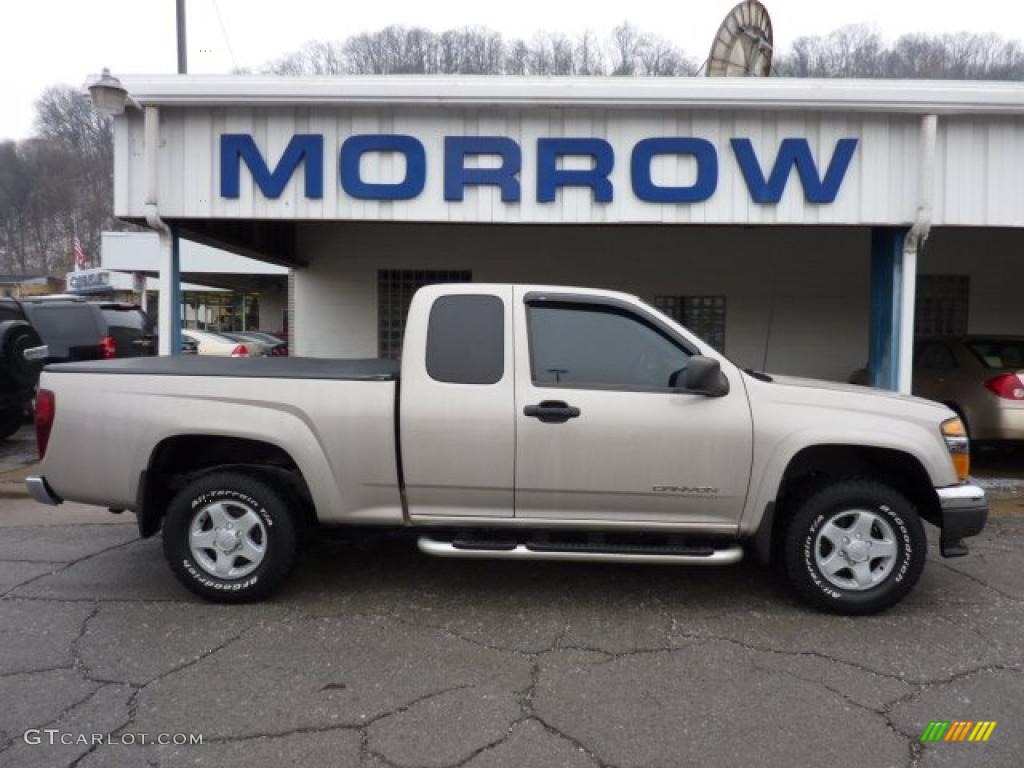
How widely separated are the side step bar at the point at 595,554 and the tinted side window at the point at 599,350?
2.98 feet

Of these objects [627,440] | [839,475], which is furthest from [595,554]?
[839,475]

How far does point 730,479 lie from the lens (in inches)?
170

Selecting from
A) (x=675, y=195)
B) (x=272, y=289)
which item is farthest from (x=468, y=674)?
(x=272, y=289)

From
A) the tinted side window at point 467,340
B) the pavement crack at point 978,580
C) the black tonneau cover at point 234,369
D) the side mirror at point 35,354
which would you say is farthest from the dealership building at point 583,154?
the tinted side window at point 467,340

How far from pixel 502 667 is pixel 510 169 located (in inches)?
202

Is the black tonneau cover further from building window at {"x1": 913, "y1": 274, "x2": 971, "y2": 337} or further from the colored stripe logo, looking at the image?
building window at {"x1": 913, "y1": 274, "x2": 971, "y2": 337}

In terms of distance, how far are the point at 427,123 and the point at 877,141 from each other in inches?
169

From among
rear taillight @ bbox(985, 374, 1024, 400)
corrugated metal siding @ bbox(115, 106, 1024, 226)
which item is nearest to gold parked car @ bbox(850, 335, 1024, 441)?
rear taillight @ bbox(985, 374, 1024, 400)

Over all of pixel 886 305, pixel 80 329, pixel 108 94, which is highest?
pixel 108 94

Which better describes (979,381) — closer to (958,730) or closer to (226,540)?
(958,730)

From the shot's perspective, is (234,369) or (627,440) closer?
(627,440)

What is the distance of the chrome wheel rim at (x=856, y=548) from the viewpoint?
14.3 feet

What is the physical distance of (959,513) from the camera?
433 centimetres

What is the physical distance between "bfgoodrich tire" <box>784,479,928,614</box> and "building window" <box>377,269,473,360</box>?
26.8 feet
